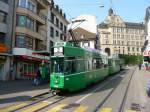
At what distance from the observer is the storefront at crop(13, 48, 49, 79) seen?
112 feet

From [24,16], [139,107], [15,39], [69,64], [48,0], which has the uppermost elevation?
[48,0]

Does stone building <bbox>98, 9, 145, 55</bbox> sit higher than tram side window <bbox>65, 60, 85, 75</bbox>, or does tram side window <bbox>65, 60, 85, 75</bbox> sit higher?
stone building <bbox>98, 9, 145, 55</bbox>

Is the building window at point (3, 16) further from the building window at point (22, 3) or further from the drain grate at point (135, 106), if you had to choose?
the drain grate at point (135, 106)

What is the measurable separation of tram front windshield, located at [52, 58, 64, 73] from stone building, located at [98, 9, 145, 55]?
126 meters

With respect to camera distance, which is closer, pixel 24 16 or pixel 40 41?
pixel 24 16

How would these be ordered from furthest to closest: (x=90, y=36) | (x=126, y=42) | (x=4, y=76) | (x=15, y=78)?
(x=126, y=42), (x=90, y=36), (x=15, y=78), (x=4, y=76)

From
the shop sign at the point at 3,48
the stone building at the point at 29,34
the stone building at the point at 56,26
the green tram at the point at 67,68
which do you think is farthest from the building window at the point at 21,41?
the green tram at the point at 67,68

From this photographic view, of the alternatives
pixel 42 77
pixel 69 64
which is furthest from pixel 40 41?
pixel 69 64

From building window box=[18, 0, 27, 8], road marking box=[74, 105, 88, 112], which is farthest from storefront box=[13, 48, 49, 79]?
road marking box=[74, 105, 88, 112]

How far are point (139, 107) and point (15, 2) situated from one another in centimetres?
2413

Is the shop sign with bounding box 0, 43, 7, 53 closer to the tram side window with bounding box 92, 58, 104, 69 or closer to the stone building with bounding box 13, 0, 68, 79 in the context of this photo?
the stone building with bounding box 13, 0, 68, 79

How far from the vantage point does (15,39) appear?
114ft

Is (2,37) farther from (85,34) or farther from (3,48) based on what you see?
(85,34)

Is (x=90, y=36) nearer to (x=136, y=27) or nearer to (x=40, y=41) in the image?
(x=40, y=41)
